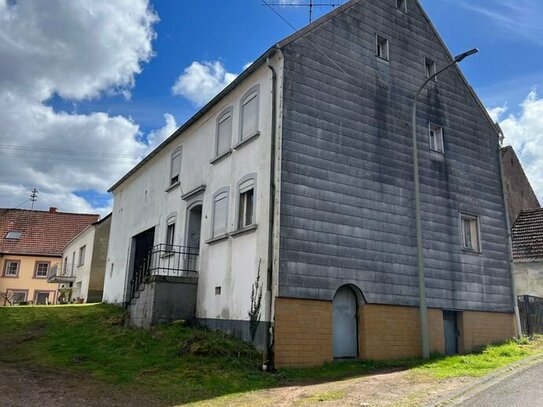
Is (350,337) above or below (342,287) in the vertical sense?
below

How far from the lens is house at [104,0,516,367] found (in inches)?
515

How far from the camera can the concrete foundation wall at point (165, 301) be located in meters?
15.5

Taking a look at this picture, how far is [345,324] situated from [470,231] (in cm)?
695

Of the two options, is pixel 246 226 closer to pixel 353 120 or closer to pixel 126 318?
pixel 353 120

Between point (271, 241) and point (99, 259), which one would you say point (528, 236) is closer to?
point (271, 241)

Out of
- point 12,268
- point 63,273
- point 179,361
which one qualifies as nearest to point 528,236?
point 179,361

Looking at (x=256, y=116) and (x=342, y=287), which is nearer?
(x=342, y=287)

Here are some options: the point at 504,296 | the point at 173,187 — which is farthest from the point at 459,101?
the point at 173,187

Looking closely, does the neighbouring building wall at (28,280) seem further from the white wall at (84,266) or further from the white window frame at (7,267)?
the white wall at (84,266)

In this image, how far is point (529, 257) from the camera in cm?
2186

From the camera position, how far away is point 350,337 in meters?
13.8

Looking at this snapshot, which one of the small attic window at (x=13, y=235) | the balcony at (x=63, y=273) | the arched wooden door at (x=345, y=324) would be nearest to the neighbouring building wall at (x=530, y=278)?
the arched wooden door at (x=345, y=324)

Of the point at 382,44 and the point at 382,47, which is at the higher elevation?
the point at 382,44

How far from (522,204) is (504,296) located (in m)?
13.6
